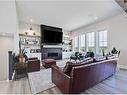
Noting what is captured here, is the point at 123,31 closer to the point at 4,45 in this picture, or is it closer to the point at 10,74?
the point at 10,74

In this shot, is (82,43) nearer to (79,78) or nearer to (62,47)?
(62,47)

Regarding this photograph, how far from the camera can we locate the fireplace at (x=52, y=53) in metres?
8.17

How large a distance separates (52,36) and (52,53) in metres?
1.49

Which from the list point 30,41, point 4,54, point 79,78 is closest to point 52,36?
point 30,41

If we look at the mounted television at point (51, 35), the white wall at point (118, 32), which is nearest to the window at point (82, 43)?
the mounted television at point (51, 35)

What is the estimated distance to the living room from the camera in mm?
2785

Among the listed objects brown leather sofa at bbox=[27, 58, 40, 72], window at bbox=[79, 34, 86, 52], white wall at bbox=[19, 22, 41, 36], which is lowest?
brown leather sofa at bbox=[27, 58, 40, 72]

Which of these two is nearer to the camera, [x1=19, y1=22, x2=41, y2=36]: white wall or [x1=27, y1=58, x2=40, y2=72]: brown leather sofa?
[x1=27, y1=58, x2=40, y2=72]: brown leather sofa

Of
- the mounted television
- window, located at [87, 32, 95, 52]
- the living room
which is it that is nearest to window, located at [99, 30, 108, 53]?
the living room

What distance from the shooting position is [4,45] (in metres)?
5.36

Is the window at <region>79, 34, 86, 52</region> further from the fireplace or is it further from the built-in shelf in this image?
the built-in shelf

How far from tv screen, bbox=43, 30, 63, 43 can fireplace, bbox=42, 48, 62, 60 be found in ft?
2.40

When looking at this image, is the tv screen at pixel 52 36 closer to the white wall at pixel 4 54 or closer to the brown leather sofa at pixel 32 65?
the white wall at pixel 4 54

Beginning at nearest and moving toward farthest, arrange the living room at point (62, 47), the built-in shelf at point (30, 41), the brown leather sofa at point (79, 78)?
the brown leather sofa at point (79, 78) → the living room at point (62, 47) → the built-in shelf at point (30, 41)
